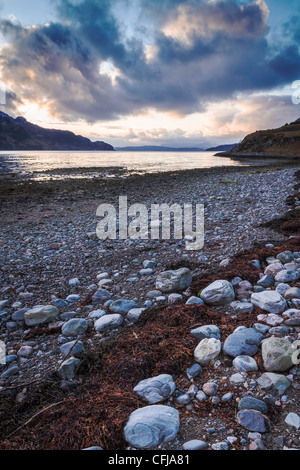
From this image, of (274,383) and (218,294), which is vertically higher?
(218,294)

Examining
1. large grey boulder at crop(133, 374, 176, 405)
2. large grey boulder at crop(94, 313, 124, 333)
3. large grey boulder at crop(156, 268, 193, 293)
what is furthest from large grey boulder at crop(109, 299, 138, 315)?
large grey boulder at crop(133, 374, 176, 405)

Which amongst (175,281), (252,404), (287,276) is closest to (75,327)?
(175,281)

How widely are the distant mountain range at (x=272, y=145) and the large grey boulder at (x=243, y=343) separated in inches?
2584

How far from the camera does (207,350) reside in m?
2.94

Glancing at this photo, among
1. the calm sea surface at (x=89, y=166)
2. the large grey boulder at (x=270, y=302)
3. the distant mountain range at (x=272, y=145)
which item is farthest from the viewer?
the distant mountain range at (x=272, y=145)

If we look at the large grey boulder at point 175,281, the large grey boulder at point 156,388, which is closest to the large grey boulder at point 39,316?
the large grey boulder at point 175,281

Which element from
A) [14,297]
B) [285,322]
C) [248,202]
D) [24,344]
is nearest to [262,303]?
[285,322]

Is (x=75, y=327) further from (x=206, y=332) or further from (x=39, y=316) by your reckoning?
(x=206, y=332)

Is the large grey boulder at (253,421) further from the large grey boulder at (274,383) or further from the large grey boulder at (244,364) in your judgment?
the large grey boulder at (244,364)

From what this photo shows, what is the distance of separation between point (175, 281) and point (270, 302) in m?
1.76

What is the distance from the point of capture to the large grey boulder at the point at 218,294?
4066 mm

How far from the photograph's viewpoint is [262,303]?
3.69 metres

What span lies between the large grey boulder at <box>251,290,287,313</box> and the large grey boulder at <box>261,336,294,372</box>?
33.3 inches
